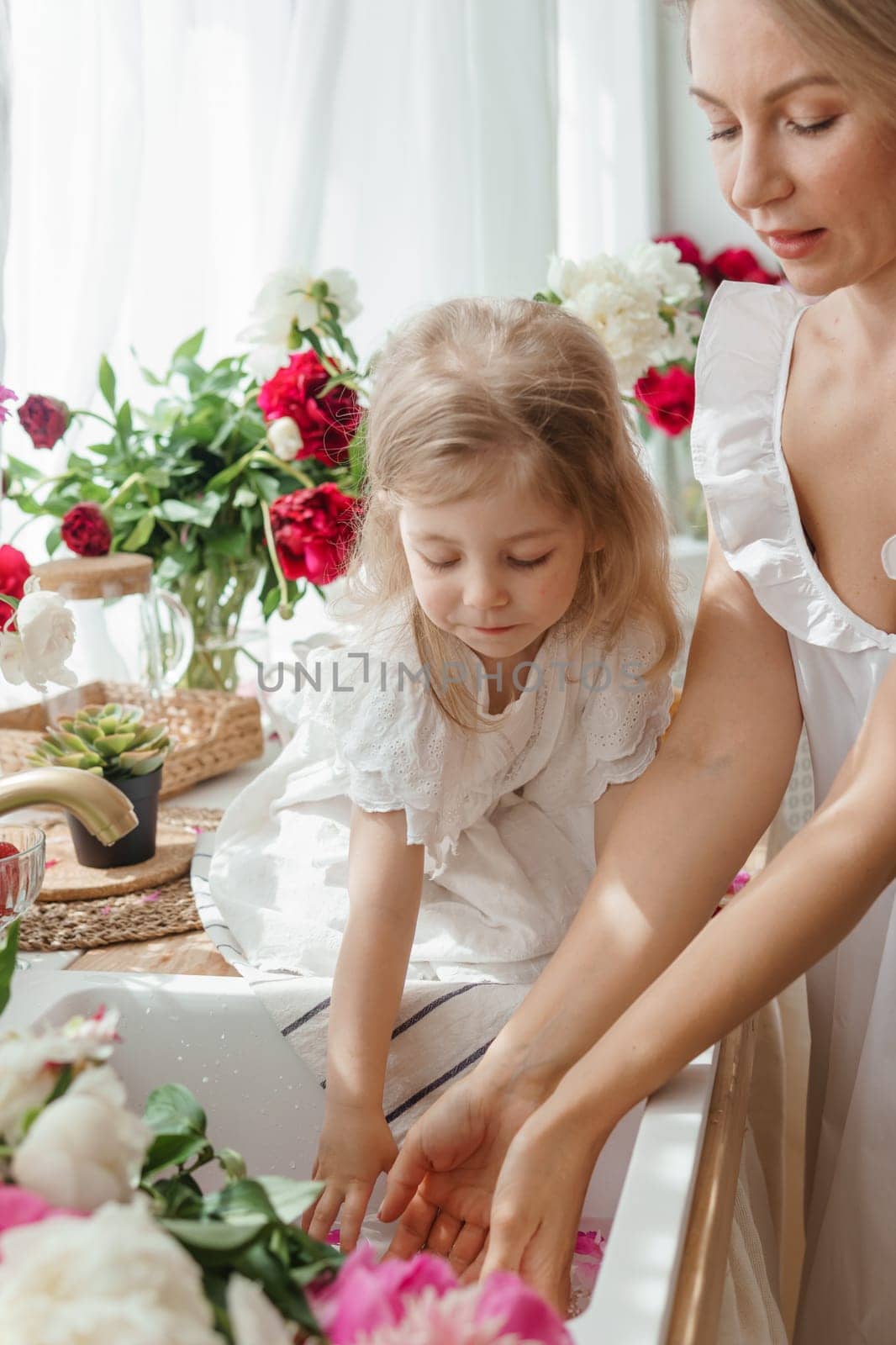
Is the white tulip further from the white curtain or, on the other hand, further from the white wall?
the white wall

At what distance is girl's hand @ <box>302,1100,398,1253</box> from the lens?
985 mm

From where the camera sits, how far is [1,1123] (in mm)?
476

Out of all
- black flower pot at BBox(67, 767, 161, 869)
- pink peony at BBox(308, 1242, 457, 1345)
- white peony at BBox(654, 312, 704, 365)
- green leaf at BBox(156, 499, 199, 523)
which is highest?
white peony at BBox(654, 312, 704, 365)

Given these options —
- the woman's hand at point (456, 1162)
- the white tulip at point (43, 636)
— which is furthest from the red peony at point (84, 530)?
the woman's hand at point (456, 1162)

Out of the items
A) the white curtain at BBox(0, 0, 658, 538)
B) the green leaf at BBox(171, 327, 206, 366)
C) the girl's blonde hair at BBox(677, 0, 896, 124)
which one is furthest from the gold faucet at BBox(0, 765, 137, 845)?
the green leaf at BBox(171, 327, 206, 366)

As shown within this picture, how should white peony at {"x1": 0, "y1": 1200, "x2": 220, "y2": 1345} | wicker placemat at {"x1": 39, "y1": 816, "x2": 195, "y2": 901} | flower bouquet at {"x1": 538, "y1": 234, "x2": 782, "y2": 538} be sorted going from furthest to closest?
flower bouquet at {"x1": 538, "y1": 234, "x2": 782, "y2": 538}, wicker placemat at {"x1": 39, "y1": 816, "x2": 195, "y2": 901}, white peony at {"x1": 0, "y1": 1200, "x2": 220, "y2": 1345}

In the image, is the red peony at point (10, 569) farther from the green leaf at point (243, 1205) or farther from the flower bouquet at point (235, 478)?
the green leaf at point (243, 1205)

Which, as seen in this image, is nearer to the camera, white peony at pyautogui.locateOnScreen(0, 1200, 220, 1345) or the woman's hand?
white peony at pyautogui.locateOnScreen(0, 1200, 220, 1345)

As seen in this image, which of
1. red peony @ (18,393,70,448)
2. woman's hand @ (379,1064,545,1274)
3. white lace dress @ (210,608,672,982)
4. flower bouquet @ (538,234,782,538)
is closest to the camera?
woman's hand @ (379,1064,545,1274)

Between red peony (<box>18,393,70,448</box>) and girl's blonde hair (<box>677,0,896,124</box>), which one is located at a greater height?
girl's blonde hair (<box>677,0,896,124</box>)

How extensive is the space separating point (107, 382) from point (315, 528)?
0.44m

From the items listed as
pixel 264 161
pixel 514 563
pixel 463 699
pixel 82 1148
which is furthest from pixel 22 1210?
pixel 264 161

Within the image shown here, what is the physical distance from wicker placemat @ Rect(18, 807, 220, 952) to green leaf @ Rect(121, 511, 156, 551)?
506 millimetres

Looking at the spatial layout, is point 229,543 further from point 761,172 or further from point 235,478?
point 761,172
